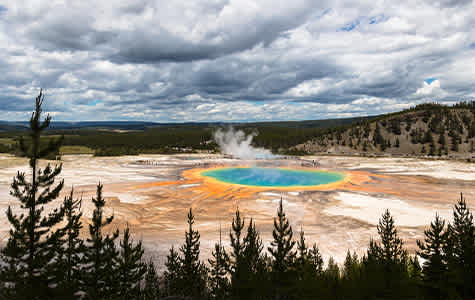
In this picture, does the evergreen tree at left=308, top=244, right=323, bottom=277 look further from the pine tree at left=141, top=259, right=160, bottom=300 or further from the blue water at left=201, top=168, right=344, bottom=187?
the blue water at left=201, top=168, right=344, bottom=187

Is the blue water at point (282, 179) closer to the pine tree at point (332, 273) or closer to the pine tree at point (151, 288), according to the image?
the pine tree at point (332, 273)

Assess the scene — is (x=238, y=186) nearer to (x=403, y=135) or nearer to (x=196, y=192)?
(x=196, y=192)

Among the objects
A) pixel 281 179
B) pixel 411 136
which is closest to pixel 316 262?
pixel 281 179

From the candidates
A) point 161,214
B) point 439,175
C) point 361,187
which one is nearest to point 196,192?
point 161,214

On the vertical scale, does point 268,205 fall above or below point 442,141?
below

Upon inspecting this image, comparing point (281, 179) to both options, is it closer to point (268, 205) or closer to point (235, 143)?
point (268, 205)

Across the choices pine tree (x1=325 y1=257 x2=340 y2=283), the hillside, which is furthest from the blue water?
the hillside

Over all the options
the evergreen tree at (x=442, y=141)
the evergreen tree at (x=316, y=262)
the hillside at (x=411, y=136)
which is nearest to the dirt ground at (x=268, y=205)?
the evergreen tree at (x=316, y=262)
